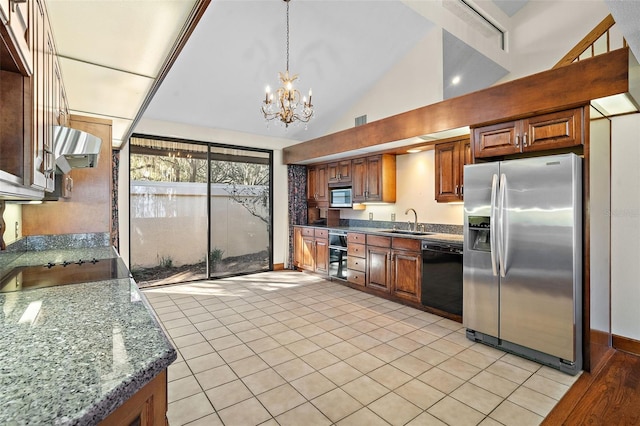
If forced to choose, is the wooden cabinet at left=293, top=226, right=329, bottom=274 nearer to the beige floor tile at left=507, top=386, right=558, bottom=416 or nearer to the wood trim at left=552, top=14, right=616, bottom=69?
the beige floor tile at left=507, top=386, right=558, bottom=416

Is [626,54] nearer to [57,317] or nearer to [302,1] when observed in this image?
[302,1]

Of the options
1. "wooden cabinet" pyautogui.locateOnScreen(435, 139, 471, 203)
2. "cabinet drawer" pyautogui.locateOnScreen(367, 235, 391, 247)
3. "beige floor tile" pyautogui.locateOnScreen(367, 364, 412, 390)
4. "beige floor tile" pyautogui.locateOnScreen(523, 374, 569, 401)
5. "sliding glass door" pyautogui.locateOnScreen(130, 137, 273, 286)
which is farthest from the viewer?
"sliding glass door" pyautogui.locateOnScreen(130, 137, 273, 286)

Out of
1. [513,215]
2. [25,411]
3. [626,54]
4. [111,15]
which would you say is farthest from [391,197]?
[25,411]

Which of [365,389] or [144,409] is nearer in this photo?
[144,409]

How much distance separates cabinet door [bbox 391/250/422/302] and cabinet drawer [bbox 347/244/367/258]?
0.61 metres

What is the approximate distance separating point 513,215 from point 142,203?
16.4 ft

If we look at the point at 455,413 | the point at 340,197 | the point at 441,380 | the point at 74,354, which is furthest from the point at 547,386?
the point at 340,197

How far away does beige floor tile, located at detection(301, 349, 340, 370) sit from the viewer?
2.64 metres

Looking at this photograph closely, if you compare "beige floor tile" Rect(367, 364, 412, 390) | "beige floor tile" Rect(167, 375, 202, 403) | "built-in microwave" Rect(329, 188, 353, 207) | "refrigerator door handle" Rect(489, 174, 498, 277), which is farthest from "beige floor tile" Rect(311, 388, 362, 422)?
"built-in microwave" Rect(329, 188, 353, 207)

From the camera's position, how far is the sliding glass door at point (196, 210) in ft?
16.4

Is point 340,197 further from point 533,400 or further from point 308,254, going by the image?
point 533,400

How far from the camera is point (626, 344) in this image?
2953 mm

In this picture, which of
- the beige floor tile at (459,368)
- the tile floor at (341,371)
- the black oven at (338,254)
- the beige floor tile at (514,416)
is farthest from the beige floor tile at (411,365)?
the black oven at (338,254)

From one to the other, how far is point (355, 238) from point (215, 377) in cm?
302
